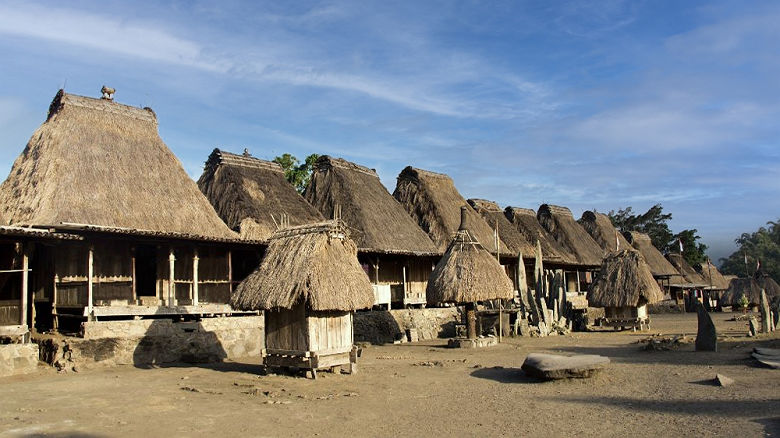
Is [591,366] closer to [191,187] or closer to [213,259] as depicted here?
[213,259]

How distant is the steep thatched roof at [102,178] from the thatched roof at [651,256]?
104 ft

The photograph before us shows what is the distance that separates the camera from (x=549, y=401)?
880cm

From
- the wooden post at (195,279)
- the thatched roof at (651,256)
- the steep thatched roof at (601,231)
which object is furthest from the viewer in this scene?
the steep thatched roof at (601,231)

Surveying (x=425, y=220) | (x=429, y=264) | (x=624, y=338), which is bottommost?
(x=624, y=338)

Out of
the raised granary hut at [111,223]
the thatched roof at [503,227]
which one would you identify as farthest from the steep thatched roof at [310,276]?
the thatched roof at [503,227]

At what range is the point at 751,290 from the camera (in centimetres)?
3175

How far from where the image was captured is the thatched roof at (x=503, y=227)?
93.4 feet

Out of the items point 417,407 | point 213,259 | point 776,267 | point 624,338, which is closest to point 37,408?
point 417,407

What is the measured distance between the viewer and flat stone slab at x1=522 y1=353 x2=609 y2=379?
996 centimetres

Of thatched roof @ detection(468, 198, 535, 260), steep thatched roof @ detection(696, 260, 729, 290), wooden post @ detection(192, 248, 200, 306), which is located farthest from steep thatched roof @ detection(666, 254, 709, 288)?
wooden post @ detection(192, 248, 200, 306)

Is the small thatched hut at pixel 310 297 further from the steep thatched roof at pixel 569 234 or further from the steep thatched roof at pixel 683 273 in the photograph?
the steep thatched roof at pixel 683 273

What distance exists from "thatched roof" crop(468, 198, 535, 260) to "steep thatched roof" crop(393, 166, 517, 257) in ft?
3.21

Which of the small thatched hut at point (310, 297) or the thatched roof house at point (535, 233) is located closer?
the small thatched hut at point (310, 297)

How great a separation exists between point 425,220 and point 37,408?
1867 cm
